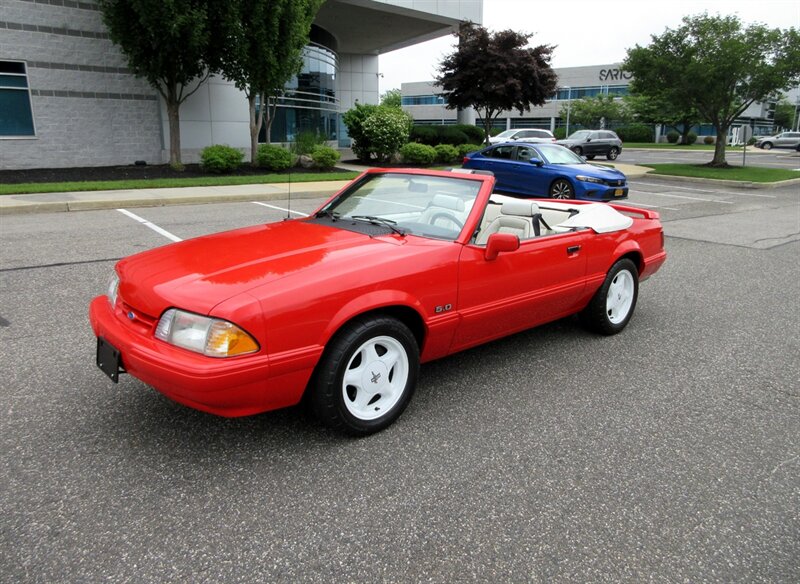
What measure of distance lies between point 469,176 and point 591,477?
213 cm

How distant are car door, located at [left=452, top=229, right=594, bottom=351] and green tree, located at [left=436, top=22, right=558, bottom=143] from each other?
874 inches

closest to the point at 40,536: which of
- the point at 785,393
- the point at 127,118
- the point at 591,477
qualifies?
the point at 591,477

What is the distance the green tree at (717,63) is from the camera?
2059 cm

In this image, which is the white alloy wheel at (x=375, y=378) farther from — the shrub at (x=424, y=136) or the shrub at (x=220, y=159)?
the shrub at (x=424, y=136)

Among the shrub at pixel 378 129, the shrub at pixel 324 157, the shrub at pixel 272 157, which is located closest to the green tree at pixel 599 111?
the shrub at pixel 378 129

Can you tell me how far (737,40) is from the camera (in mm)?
20531

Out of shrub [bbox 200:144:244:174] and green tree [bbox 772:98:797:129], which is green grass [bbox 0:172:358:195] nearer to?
shrub [bbox 200:144:244:174]

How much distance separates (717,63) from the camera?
20766 millimetres

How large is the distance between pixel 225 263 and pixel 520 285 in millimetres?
1893

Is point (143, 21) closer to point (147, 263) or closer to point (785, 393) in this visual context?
point (147, 263)

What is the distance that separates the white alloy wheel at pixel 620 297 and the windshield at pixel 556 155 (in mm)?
9523

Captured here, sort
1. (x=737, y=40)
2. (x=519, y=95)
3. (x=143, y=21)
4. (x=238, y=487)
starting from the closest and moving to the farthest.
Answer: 1. (x=238, y=487)
2. (x=143, y=21)
3. (x=737, y=40)
4. (x=519, y=95)

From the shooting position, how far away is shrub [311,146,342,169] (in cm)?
1923

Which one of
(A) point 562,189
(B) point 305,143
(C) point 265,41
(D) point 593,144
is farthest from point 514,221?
(D) point 593,144
